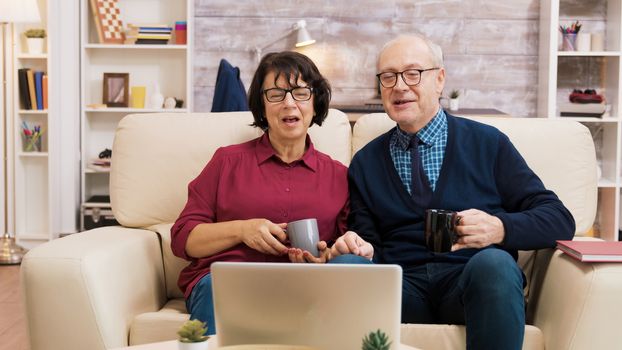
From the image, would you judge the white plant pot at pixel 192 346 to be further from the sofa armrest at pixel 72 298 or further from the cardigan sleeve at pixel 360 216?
the cardigan sleeve at pixel 360 216

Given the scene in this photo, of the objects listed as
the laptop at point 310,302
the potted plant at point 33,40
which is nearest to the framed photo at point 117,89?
the potted plant at point 33,40

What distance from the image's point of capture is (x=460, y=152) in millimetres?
2350

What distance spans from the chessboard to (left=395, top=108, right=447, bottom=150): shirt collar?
3.43 meters

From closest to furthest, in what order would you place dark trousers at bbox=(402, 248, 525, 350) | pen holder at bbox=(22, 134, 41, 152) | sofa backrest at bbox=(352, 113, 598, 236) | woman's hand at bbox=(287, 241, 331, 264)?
dark trousers at bbox=(402, 248, 525, 350) → woman's hand at bbox=(287, 241, 331, 264) → sofa backrest at bbox=(352, 113, 598, 236) → pen holder at bbox=(22, 134, 41, 152)

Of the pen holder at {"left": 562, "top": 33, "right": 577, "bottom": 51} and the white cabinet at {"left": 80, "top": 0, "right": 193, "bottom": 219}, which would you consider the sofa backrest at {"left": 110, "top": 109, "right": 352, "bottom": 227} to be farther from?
the pen holder at {"left": 562, "top": 33, "right": 577, "bottom": 51}

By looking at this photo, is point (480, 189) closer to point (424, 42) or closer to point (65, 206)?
point (424, 42)

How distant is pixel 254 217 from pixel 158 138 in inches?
19.5

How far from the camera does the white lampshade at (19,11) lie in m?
4.82

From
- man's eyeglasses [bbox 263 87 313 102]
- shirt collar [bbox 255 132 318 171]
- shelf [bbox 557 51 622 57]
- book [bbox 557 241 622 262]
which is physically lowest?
book [bbox 557 241 622 262]

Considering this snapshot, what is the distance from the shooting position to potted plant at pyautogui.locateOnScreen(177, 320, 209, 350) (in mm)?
1343

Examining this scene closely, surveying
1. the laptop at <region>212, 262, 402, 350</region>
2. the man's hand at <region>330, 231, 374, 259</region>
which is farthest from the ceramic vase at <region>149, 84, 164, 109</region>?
the laptop at <region>212, 262, 402, 350</region>

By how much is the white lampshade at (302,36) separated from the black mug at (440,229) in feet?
11.8

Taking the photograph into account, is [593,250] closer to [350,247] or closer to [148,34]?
[350,247]

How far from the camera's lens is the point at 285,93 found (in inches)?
93.5
